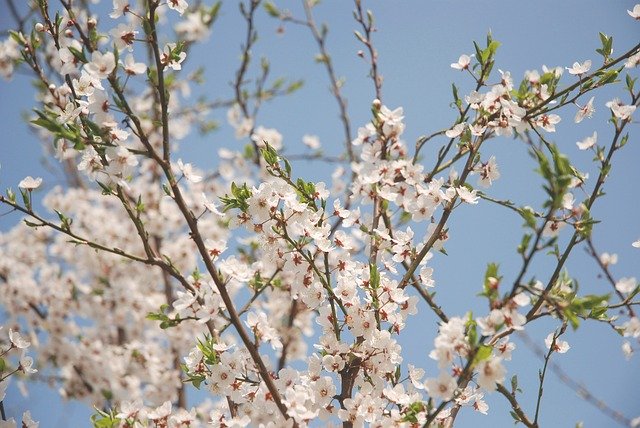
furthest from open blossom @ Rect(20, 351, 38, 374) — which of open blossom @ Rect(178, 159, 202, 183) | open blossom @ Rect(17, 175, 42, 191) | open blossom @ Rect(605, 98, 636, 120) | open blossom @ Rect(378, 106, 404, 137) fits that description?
open blossom @ Rect(605, 98, 636, 120)

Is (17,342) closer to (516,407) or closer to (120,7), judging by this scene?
(120,7)

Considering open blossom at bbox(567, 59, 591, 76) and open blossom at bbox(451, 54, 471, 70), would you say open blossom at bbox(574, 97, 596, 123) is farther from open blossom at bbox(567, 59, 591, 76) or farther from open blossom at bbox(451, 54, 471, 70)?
open blossom at bbox(451, 54, 471, 70)

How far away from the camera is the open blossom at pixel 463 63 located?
255 cm

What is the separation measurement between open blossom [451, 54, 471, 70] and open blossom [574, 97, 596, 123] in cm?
65

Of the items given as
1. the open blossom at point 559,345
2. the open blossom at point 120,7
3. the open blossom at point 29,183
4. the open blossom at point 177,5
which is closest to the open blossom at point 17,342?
the open blossom at point 29,183

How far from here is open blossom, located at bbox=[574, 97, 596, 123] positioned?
2551mm

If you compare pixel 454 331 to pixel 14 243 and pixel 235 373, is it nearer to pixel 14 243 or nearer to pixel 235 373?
pixel 235 373

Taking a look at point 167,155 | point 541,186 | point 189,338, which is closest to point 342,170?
point 189,338

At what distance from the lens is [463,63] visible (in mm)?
2564

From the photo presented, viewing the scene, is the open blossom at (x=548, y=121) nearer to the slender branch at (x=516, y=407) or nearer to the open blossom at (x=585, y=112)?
the open blossom at (x=585, y=112)

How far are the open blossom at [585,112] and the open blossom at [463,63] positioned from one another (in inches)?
25.4

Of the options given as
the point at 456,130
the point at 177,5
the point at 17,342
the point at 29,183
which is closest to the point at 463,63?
the point at 456,130

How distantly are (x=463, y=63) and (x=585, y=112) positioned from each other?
692mm

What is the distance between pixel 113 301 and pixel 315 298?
5360mm
